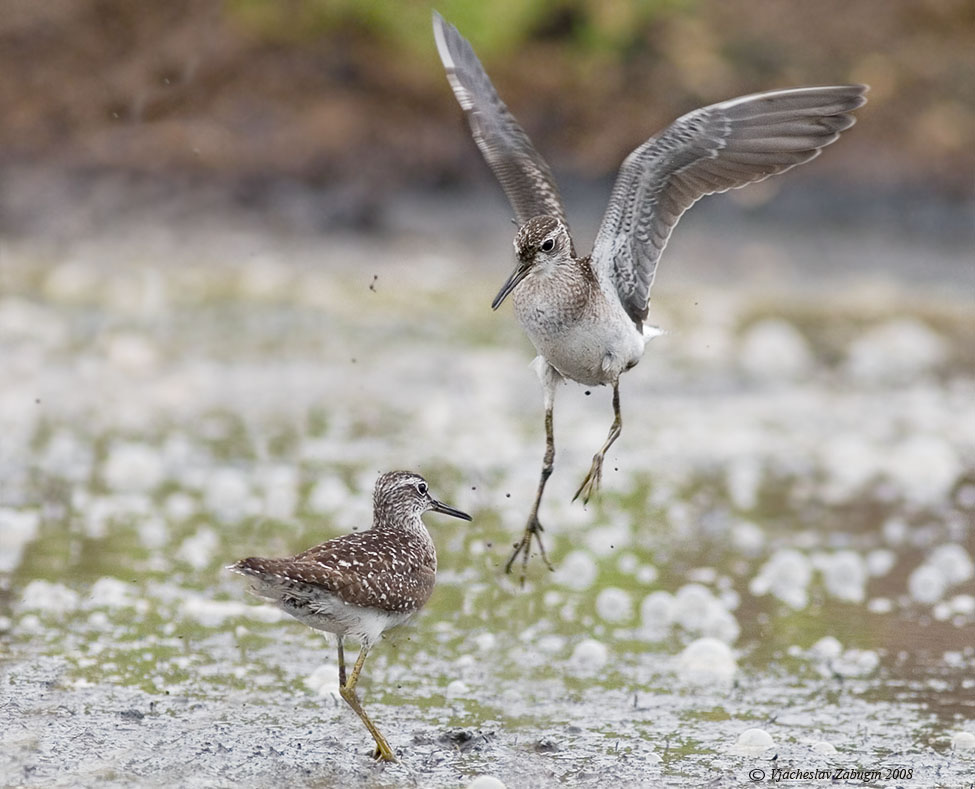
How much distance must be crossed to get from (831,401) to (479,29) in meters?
8.10

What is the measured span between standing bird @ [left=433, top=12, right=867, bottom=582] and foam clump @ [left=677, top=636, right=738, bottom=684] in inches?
35.5

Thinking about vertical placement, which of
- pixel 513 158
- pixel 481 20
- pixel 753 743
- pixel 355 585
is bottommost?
pixel 753 743

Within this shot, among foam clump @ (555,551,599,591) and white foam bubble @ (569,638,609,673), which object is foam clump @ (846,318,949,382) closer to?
foam clump @ (555,551,599,591)

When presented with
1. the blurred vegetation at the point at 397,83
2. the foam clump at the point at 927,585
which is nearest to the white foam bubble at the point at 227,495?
the foam clump at the point at 927,585

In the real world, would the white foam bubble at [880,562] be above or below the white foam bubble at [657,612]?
above

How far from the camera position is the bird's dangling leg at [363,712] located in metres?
5.98

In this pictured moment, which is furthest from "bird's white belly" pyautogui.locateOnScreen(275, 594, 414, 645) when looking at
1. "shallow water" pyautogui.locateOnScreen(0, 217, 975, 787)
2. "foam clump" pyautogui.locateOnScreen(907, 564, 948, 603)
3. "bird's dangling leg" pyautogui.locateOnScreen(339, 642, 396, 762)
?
"foam clump" pyautogui.locateOnScreen(907, 564, 948, 603)

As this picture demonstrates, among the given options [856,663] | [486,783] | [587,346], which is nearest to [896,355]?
[856,663]

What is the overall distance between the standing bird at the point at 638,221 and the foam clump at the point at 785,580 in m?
1.60

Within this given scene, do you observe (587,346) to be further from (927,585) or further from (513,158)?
(927,585)

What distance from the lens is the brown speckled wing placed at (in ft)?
19.0

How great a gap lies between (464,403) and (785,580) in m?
4.23

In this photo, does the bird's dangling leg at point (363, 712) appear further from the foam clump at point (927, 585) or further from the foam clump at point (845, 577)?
the foam clump at point (927, 585)

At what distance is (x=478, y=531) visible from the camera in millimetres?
9305
